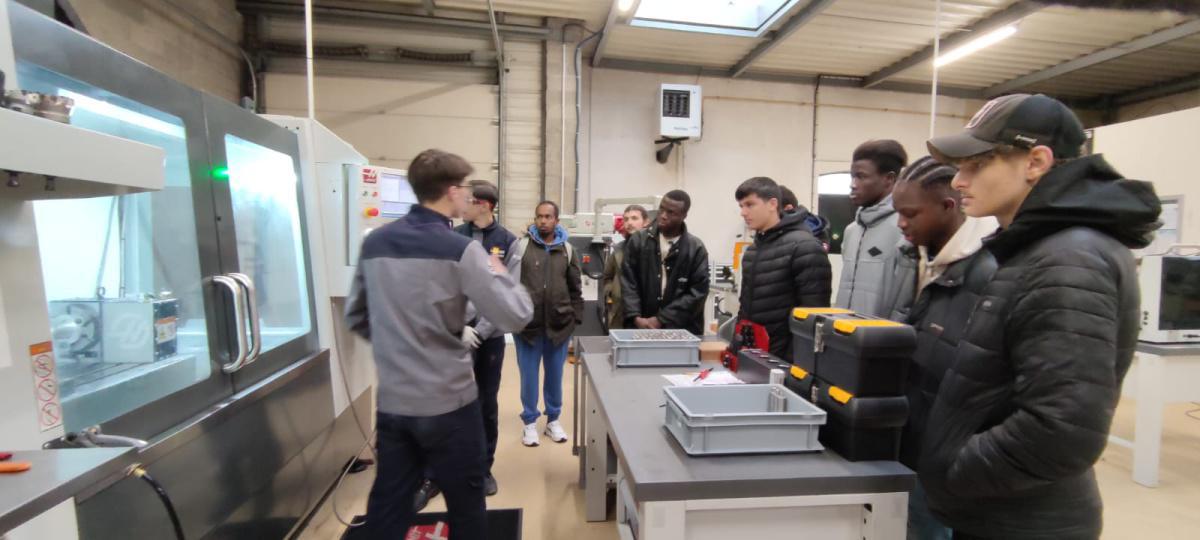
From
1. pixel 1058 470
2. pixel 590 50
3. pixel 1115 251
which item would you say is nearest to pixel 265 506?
pixel 1058 470

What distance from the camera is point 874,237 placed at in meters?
1.75

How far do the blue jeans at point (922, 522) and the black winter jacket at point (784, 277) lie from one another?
669 millimetres

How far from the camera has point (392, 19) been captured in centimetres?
516

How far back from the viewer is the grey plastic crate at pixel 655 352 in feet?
6.13

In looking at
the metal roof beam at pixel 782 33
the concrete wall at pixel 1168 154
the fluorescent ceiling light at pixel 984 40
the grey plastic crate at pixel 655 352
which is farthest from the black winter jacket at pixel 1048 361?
the fluorescent ceiling light at pixel 984 40

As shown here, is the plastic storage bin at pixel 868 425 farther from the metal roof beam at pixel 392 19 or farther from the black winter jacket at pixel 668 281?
the metal roof beam at pixel 392 19

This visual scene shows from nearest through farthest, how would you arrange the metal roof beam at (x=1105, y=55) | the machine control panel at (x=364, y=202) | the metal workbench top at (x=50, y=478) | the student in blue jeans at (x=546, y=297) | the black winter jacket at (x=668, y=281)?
1. the metal workbench top at (x=50, y=478)
2. the machine control panel at (x=364, y=202)
3. the black winter jacket at (x=668, y=281)
4. the student in blue jeans at (x=546, y=297)
5. the metal roof beam at (x=1105, y=55)

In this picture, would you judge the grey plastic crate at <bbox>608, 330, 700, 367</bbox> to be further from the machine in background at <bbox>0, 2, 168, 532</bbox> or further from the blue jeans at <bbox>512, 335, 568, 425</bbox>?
the machine in background at <bbox>0, 2, 168, 532</bbox>

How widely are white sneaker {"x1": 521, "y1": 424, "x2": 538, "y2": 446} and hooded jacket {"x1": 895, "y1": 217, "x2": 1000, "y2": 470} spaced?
212 cm

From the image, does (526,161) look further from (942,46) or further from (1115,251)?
(1115,251)

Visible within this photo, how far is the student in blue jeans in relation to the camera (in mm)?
2822

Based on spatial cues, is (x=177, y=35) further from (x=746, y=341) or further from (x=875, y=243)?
(x=875, y=243)

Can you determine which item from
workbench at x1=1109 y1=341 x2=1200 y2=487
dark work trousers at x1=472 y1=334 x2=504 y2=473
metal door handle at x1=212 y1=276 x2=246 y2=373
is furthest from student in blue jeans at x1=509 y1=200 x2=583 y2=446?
workbench at x1=1109 y1=341 x2=1200 y2=487

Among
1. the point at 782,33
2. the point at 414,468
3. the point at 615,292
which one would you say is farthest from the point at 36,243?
the point at 782,33
